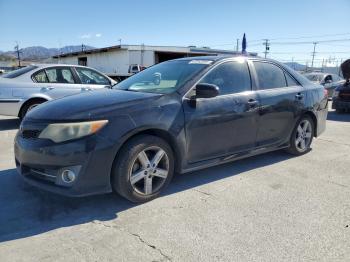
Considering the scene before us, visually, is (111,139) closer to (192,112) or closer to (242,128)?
(192,112)

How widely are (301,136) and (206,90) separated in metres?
2.52

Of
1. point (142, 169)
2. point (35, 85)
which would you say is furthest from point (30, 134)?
point (35, 85)

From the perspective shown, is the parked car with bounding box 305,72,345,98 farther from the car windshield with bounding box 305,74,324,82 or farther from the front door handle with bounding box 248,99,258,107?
the front door handle with bounding box 248,99,258,107

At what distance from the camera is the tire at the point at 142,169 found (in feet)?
10.9

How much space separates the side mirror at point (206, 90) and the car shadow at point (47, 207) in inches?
45.2

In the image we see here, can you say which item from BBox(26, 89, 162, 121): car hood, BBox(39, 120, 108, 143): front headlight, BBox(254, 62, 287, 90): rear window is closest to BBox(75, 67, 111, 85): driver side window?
BBox(26, 89, 162, 121): car hood

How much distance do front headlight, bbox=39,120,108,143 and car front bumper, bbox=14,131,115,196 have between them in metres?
0.05

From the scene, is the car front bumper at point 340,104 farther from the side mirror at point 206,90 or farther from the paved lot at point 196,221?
the side mirror at point 206,90

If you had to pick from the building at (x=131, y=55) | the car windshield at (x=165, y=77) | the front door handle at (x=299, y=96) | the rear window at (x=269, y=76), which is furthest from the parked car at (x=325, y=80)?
the building at (x=131, y=55)

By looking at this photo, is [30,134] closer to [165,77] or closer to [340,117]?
[165,77]

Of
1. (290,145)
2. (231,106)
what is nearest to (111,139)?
(231,106)

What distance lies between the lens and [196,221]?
10.5ft

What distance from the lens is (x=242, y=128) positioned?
4.35 meters

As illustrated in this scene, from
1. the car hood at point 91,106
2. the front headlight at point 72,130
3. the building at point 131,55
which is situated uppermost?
the building at point 131,55
